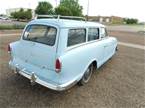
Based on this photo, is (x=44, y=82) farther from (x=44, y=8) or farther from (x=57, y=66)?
(x=44, y=8)

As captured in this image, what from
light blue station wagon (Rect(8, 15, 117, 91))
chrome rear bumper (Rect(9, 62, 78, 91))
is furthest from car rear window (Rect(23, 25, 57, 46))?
chrome rear bumper (Rect(9, 62, 78, 91))

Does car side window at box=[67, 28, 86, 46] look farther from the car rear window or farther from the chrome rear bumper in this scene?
the chrome rear bumper

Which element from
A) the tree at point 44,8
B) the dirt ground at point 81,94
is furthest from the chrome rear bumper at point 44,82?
the tree at point 44,8

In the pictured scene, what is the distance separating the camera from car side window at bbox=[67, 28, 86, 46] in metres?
3.76

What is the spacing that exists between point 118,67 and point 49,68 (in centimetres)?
372

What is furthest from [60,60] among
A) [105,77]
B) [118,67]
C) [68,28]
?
[118,67]

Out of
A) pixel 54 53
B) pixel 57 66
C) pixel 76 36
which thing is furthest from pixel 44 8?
pixel 57 66

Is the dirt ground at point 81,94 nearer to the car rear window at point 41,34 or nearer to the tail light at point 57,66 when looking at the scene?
the tail light at point 57,66

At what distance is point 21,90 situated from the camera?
4090 mm

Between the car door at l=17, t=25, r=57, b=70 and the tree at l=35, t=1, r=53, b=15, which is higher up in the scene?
the tree at l=35, t=1, r=53, b=15

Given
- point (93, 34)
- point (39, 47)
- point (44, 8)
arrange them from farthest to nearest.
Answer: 1. point (44, 8)
2. point (93, 34)
3. point (39, 47)

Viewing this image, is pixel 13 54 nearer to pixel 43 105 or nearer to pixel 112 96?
pixel 43 105

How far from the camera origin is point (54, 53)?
343 centimetres

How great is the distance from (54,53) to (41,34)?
82cm
